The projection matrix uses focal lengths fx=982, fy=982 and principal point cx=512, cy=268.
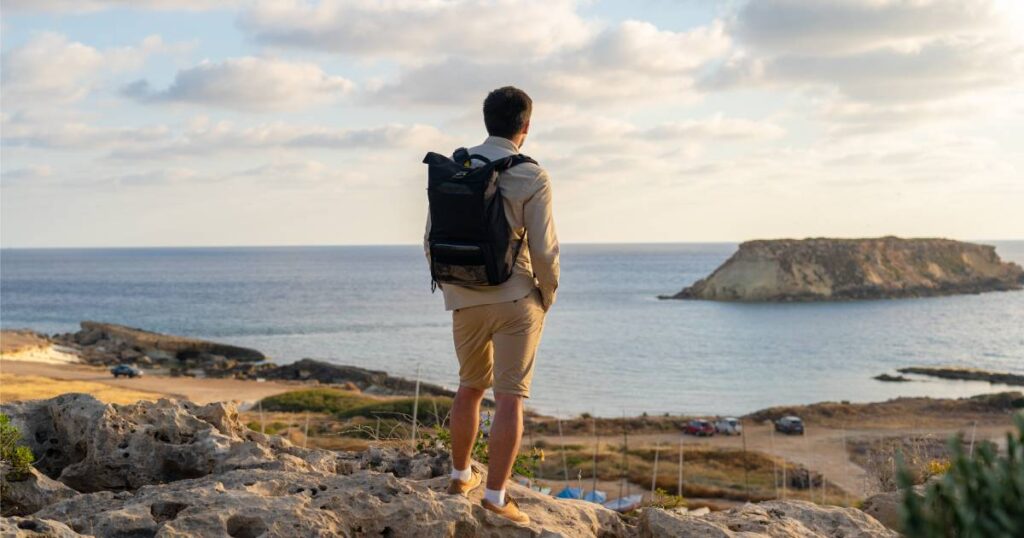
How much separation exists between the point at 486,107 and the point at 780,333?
275 feet

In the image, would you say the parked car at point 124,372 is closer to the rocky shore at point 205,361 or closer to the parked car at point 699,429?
the rocky shore at point 205,361

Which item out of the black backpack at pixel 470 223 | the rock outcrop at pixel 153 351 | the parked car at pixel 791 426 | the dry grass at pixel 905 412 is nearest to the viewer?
the black backpack at pixel 470 223

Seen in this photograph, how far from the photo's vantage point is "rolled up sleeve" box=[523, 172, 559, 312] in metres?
4.59

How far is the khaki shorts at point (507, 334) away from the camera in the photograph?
4.68 metres

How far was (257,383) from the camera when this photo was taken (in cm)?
5094

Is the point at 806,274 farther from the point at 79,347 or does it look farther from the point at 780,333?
the point at 79,347

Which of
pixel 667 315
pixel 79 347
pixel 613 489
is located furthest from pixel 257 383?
pixel 667 315

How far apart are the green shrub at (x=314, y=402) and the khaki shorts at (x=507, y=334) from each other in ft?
109

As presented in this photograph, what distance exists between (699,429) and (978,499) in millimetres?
36095

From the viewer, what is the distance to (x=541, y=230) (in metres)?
4.60

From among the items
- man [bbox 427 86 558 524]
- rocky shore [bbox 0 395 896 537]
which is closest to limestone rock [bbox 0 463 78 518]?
rocky shore [bbox 0 395 896 537]

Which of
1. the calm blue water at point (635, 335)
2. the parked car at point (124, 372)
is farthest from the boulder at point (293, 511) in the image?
the parked car at point (124, 372)

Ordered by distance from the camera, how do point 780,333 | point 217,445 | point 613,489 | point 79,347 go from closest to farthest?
point 217,445 → point 613,489 → point 79,347 → point 780,333

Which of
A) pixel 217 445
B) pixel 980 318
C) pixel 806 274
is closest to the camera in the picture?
pixel 217 445
